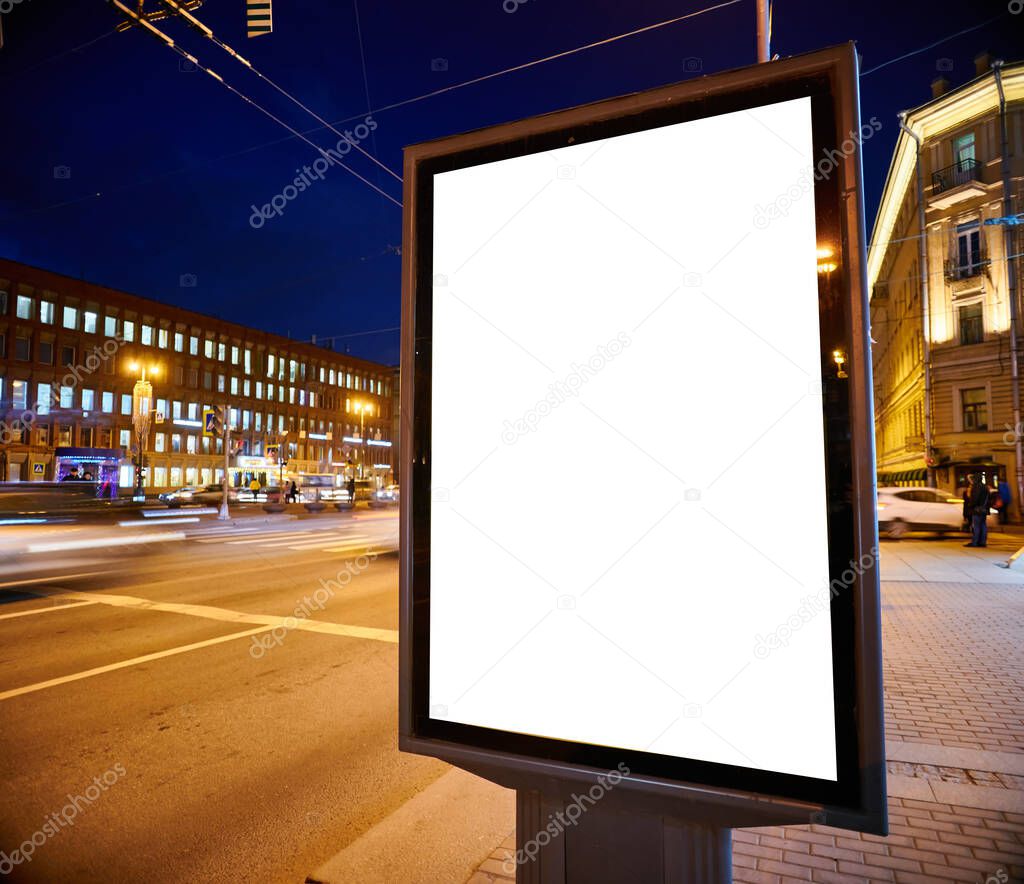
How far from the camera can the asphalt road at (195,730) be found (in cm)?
316

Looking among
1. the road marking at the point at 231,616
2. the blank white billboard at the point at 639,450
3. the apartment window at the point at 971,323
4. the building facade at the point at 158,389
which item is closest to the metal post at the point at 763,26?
the blank white billboard at the point at 639,450

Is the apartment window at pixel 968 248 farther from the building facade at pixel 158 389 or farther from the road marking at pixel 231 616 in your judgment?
the building facade at pixel 158 389

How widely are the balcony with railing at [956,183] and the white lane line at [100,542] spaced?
3527 cm

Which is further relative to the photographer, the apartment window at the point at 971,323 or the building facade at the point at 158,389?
the building facade at the point at 158,389

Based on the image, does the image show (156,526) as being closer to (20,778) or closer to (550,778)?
(20,778)

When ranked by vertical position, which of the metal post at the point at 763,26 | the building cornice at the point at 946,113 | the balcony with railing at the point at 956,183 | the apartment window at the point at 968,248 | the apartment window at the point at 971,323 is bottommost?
the metal post at the point at 763,26

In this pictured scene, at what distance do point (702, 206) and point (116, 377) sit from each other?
Result: 63.4 meters

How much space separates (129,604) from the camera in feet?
28.9

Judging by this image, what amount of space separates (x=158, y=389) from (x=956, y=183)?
6226 cm

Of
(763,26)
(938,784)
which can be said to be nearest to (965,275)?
(763,26)

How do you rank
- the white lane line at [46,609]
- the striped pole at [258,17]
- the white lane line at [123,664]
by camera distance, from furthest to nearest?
the white lane line at [46,609], the striped pole at [258,17], the white lane line at [123,664]

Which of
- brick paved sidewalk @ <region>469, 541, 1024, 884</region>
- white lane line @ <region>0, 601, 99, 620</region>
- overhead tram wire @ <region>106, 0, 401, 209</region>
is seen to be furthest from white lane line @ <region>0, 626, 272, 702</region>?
overhead tram wire @ <region>106, 0, 401, 209</region>

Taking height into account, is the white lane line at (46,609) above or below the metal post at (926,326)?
below

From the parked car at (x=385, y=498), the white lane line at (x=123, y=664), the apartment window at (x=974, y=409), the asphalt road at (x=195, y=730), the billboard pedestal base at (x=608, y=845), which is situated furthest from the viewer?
the parked car at (x=385, y=498)
